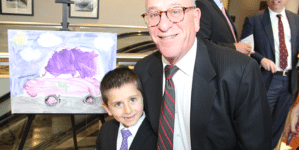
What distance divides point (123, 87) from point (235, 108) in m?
Answer: 0.61

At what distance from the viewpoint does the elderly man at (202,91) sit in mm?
1023

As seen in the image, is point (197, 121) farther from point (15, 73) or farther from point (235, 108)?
point (15, 73)

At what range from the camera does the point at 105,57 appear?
1.62m

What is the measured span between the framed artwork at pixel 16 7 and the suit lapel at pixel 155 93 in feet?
18.4

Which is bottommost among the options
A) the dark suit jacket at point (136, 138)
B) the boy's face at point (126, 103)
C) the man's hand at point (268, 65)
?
the dark suit jacket at point (136, 138)

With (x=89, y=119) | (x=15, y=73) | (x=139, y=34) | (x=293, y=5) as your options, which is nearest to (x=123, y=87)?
(x=15, y=73)

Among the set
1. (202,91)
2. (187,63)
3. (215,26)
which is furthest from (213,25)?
(202,91)

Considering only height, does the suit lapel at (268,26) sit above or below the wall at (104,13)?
below

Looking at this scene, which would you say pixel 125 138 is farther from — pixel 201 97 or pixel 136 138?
pixel 201 97

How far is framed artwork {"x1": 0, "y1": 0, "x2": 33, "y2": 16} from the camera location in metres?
5.56

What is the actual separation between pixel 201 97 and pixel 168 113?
215mm

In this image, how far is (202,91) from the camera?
3.56 feet

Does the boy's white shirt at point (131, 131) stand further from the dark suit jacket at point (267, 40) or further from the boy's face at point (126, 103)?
the dark suit jacket at point (267, 40)

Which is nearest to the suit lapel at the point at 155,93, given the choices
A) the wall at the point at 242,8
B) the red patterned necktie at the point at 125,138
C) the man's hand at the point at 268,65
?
the red patterned necktie at the point at 125,138
